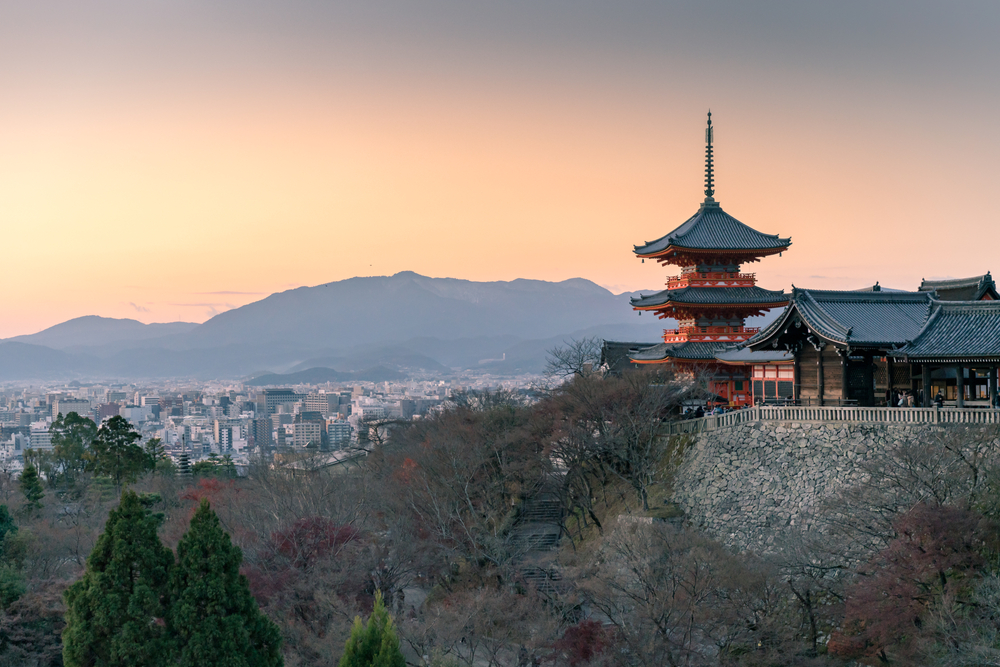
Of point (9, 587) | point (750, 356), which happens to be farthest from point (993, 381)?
point (9, 587)

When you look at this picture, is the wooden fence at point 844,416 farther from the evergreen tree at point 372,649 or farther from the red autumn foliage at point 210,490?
the red autumn foliage at point 210,490

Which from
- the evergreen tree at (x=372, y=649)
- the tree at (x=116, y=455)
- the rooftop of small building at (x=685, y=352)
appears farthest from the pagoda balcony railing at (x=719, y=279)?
the tree at (x=116, y=455)

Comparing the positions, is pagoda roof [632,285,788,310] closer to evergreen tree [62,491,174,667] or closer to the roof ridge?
the roof ridge

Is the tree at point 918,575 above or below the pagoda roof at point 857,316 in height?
below

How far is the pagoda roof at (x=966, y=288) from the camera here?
2783 centimetres

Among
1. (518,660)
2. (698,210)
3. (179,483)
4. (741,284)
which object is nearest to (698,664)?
(518,660)

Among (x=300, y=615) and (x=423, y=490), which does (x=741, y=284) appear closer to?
(x=423, y=490)

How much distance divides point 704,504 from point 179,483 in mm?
25620

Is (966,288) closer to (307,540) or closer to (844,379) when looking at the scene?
(844,379)

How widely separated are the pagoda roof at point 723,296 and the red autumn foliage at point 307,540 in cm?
1525

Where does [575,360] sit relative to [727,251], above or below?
below

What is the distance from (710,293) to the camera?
1362 inches

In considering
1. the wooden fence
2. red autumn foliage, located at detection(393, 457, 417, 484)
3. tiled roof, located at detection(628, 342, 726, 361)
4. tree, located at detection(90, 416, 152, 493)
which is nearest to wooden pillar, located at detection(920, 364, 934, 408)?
the wooden fence

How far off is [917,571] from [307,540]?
14.4 m
